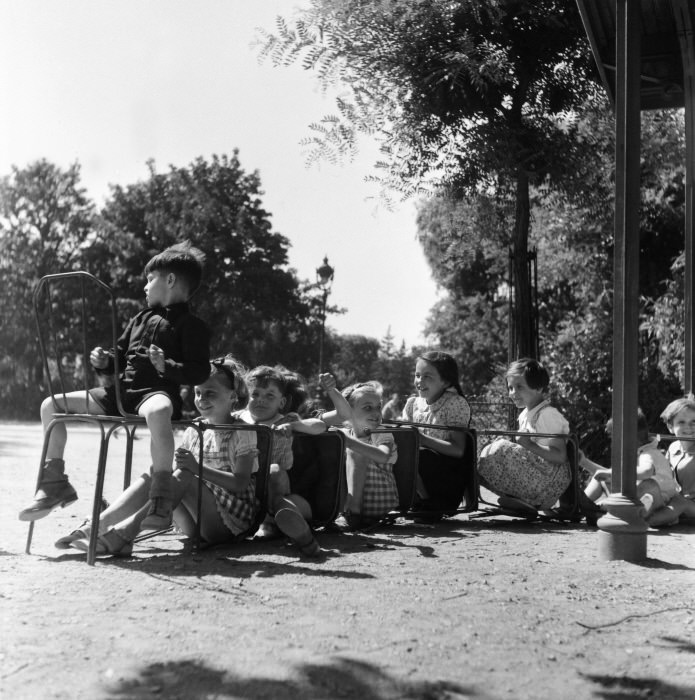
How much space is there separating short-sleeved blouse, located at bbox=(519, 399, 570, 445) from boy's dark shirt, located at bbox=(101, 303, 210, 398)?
2.64 m

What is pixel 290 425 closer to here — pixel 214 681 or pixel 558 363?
pixel 214 681

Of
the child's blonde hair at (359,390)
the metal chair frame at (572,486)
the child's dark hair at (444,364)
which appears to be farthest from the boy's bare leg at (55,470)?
the metal chair frame at (572,486)

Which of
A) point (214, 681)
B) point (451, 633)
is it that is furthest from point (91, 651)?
point (451, 633)

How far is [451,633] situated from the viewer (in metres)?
3.23

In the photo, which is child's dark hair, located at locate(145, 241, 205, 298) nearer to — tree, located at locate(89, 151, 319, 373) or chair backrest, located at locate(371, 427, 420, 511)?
chair backrest, located at locate(371, 427, 420, 511)

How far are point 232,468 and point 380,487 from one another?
1.22 m

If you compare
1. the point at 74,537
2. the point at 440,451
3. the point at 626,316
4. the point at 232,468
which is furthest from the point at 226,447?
the point at 626,316

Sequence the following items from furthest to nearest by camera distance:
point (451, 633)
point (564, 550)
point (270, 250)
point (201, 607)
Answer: point (270, 250), point (564, 550), point (201, 607), point (451, 633)

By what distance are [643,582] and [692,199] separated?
462 cm

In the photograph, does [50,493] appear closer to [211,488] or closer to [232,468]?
[211,488]

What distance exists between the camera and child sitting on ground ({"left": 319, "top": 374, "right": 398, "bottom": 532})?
5.80 m

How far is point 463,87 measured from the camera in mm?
9234

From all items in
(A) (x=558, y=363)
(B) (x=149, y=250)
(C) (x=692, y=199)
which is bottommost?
(A) (x=558, y=363)

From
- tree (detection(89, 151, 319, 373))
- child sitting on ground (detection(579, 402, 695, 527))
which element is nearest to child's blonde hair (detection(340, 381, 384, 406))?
child sitting on ground (detection(579, 402, 695, 527))
